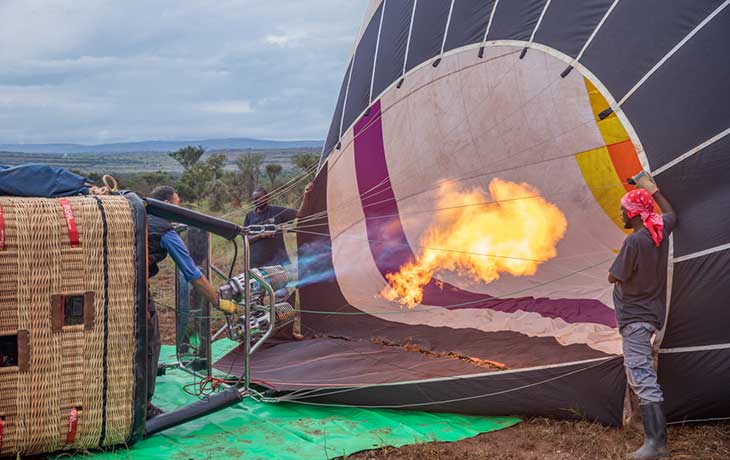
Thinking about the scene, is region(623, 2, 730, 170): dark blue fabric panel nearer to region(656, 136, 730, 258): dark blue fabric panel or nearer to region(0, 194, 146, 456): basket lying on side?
region(656, 136, 730, 258): dark blue fabric panel

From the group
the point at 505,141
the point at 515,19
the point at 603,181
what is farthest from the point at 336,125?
the point at 603,181

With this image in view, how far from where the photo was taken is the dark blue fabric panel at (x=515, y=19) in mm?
4316

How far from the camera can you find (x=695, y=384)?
357cm

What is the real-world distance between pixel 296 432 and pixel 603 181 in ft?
11.8

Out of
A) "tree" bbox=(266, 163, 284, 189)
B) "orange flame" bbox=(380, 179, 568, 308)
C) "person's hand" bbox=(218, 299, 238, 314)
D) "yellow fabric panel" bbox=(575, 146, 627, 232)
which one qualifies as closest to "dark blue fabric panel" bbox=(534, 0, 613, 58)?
"orange flame" bbox=(380, 179, 568, 308)

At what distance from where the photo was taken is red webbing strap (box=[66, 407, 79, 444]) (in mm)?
3328

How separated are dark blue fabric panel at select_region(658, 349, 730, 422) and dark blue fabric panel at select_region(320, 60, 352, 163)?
312 cm

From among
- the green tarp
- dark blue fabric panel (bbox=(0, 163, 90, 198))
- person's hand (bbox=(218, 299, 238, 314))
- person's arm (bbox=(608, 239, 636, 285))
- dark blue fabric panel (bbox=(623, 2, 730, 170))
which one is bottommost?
the green tarp

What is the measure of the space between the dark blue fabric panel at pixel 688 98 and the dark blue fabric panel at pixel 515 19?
0.89 meters

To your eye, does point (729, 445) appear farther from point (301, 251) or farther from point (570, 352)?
point (301, 251)

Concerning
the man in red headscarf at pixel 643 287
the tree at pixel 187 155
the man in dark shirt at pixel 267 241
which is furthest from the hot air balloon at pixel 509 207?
the tree at pixel 187 155

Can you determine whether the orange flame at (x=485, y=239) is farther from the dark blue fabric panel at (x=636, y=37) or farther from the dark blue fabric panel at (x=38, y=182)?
the dark blue fabric panel at (x=38, y=182)

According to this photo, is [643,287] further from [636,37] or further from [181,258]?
[181,258]

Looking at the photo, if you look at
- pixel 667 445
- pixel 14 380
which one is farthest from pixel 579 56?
Answer: pixel 14 380
